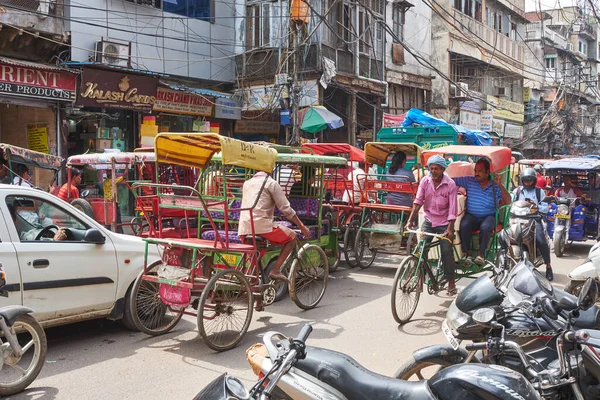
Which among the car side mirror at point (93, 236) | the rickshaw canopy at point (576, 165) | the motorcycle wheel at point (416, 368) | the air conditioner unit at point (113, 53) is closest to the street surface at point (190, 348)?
the car side mirror at point (93, 236)

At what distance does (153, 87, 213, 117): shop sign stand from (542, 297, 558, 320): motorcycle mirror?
46.7 ft

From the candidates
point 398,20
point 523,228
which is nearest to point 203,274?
point 523,228

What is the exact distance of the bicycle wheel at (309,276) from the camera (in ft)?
23.6

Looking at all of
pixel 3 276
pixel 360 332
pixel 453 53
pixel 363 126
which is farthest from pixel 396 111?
pixel 3 276

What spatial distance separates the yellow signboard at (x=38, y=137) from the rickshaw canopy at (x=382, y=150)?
8036mm

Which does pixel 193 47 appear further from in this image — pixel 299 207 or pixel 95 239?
pixel 95 239

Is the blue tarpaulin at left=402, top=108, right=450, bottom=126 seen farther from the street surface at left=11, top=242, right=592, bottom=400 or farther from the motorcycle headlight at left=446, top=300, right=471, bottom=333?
the motorcycle headlight at left=446, top=300, right=471, bottom=333

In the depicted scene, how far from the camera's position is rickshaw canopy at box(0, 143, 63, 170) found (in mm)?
9251

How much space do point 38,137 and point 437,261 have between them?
429 inches

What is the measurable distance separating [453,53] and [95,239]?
24.9 m

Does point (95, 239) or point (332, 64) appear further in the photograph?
point (332, 64)

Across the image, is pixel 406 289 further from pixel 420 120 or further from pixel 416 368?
pixel 420 120

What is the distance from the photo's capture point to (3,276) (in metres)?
4.59

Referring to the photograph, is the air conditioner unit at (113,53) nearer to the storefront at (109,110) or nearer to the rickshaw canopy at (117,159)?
the storefront at (109,110)
